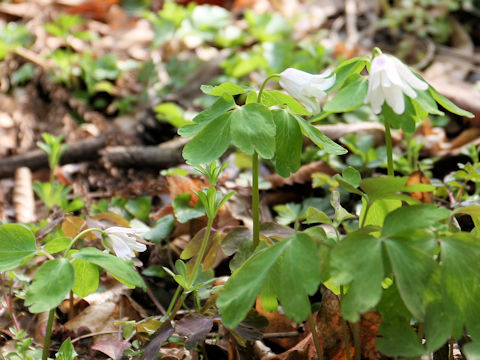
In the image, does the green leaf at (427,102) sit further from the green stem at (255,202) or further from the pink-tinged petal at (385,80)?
the green stem at (255,202)

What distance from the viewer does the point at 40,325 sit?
1.85 meters

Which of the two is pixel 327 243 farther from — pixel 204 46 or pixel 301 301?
pixel 204 46

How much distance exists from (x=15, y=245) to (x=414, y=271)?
89cm

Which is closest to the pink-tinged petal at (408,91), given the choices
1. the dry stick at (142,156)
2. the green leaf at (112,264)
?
the green leaf at (112,264)

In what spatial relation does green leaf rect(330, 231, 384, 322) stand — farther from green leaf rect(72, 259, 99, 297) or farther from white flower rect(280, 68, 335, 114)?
green leaf rect(72, 259, 99, 297)

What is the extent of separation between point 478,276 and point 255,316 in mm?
634

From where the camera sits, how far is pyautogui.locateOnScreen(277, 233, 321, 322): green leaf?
1.11 meters

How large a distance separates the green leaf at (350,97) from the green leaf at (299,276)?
1.01ft

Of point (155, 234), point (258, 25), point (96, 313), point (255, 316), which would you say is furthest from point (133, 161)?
point (258, 25)

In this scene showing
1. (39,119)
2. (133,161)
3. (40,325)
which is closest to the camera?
(40,325)

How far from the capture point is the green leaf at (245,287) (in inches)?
45.1

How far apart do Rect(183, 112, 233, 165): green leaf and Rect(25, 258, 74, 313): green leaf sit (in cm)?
37

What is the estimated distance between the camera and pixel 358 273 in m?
1.08

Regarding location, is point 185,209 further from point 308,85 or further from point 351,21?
point 351,21
